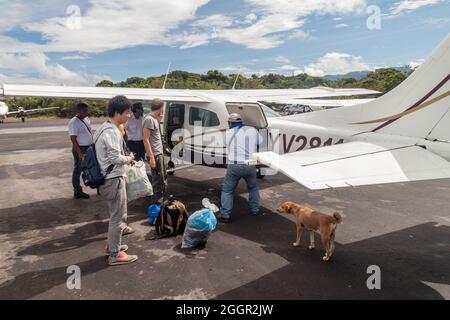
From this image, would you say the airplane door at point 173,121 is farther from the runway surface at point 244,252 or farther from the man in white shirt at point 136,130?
the runway surface at point 244,252

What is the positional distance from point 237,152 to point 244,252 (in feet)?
5.76

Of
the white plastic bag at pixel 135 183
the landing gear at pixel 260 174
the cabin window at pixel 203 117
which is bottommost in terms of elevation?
the landing gear at pixel 260 174

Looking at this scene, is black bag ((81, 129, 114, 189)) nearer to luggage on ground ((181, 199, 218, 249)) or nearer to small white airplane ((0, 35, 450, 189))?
luggage on ground ((181, 199, 218, 249))

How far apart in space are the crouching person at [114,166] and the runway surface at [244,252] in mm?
351

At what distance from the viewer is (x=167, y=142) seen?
819cm

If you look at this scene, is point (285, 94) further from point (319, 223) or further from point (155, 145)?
point (319, 223)

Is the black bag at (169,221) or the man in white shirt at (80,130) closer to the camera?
the black bag at (169,221)

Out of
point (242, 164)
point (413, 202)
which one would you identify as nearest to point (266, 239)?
point (242, 164)

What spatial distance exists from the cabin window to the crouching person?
3.00 m

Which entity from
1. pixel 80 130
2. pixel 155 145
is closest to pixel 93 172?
pixel 155 145

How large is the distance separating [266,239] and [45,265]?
10.5ft

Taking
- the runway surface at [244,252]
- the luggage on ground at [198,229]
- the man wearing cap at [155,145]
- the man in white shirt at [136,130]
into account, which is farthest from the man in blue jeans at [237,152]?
the man in white shirt at [136,130]

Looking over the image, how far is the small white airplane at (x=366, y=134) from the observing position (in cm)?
348
